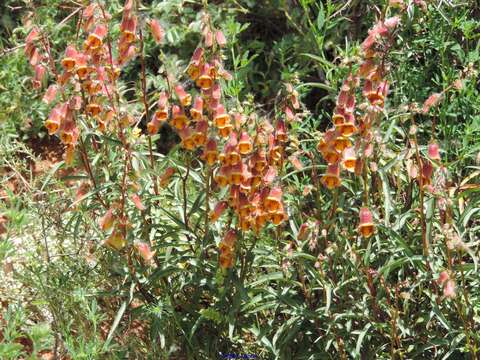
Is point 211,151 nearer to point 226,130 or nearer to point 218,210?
point 226,130

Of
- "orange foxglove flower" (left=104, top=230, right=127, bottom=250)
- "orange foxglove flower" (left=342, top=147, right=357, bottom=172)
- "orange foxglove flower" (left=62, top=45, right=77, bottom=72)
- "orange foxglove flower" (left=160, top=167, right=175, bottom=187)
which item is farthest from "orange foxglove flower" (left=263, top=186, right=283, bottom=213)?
"orange foxglove flower" (left=62, top=45, right=77, bottom=72)

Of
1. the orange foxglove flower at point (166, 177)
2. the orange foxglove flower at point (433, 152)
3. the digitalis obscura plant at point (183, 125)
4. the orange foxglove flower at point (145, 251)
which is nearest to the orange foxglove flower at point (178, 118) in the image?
the digitalis obscura plant at point (183, 125)

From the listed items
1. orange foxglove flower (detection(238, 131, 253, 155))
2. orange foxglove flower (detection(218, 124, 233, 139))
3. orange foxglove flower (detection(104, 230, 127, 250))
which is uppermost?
orange foxglove flower (detection(218, 124, 233, 139))

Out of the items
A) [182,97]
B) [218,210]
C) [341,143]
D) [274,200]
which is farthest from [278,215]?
[182,97]

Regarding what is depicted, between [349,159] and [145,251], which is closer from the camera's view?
[349,159]

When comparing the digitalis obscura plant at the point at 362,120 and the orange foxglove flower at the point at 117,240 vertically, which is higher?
the digitalis obscura plant at the point at 362,120

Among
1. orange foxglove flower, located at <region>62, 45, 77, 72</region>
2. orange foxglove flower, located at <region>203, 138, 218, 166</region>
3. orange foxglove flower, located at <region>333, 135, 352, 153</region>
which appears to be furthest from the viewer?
orange foxglove flower, located at <region>62, 45, 77, 72</region>

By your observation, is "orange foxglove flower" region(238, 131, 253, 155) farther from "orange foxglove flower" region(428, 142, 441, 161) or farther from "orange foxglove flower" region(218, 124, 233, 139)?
"orange foxglove flower" region(428, 142, 441, 161)

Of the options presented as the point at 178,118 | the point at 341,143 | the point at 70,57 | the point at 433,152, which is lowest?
the point at 433,152

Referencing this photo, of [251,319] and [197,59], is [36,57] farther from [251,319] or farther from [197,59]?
[251,319]

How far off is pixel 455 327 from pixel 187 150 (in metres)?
1.28

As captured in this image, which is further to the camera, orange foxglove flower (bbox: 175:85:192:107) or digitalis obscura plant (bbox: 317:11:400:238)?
orange foxglove flower (bbox: 175:85:192:107)

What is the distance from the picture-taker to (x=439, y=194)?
290 centimetres

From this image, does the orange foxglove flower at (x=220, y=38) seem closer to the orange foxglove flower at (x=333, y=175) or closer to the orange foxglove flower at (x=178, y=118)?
the orange foxglove flower at (x=178, y=118)
